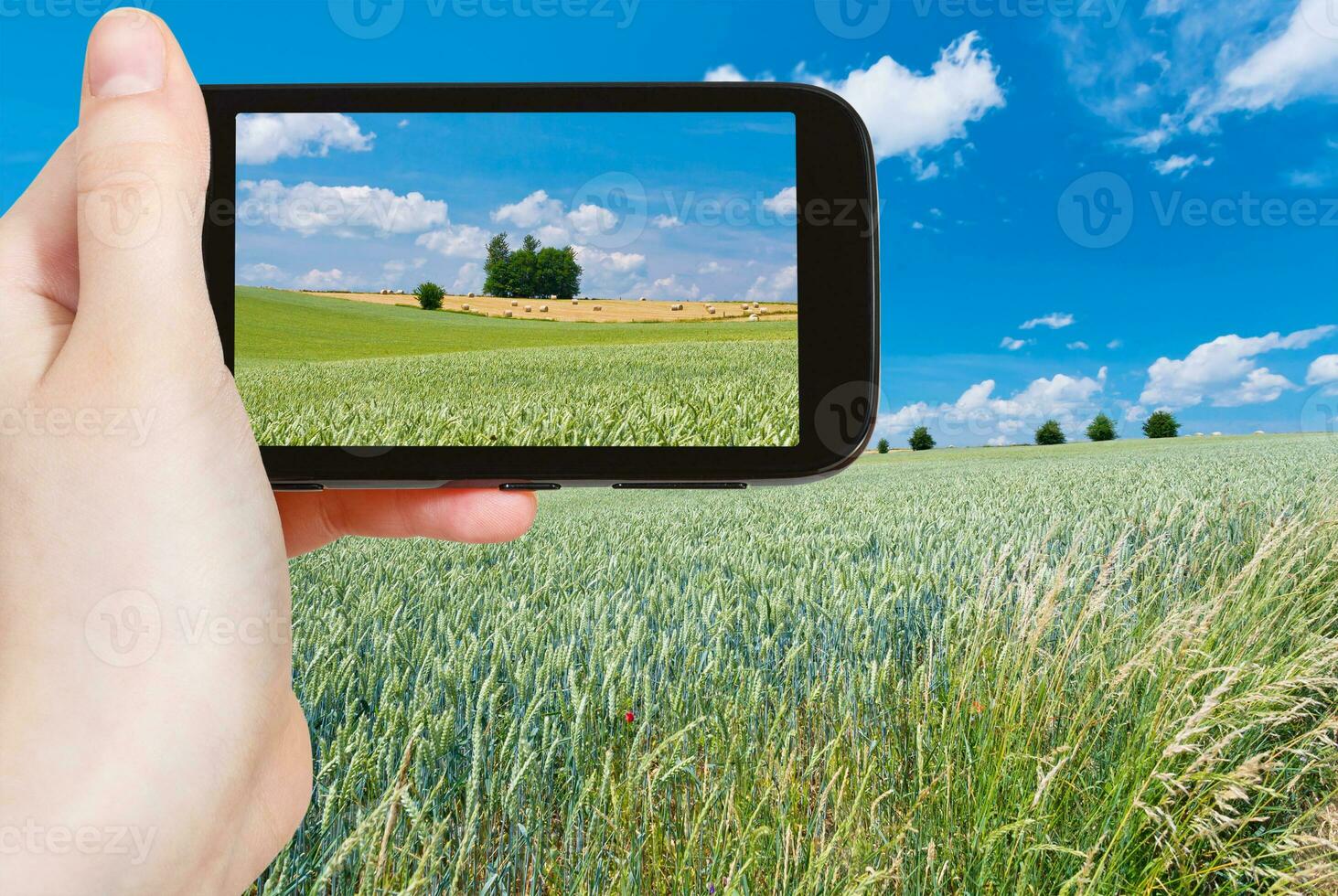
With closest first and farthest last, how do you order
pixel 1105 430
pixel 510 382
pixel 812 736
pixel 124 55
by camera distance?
1. pixel 124 55
2. pixel 510 382
3. pixel 812 736
4. pixel 1105 430

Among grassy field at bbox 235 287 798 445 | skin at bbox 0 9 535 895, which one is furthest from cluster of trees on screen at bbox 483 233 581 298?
skin at bbox 0 9 535 895

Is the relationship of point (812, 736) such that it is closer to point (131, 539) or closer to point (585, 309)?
point (585, 309)

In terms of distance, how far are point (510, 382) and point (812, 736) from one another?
5.51ft

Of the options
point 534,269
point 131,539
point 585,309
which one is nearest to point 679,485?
point 585,309

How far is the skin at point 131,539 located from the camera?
4.29ft

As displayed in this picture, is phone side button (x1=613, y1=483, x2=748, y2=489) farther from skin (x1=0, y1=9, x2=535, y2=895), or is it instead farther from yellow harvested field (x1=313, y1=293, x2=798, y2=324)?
skin (x1=0, y1=9, x2=535, y2=895)

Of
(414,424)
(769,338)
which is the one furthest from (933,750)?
(414,424)

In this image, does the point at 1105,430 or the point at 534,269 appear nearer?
the point at 534,269

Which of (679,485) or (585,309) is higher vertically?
(585,309)

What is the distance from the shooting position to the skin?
4.29 feet

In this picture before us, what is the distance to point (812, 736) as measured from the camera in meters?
2.78

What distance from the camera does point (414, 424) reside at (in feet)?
6.92

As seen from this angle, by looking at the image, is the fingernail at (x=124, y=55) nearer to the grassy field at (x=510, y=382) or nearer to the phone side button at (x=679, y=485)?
the grassy field at (x=510, y=382)

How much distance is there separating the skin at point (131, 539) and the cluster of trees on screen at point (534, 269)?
0.78 metres
